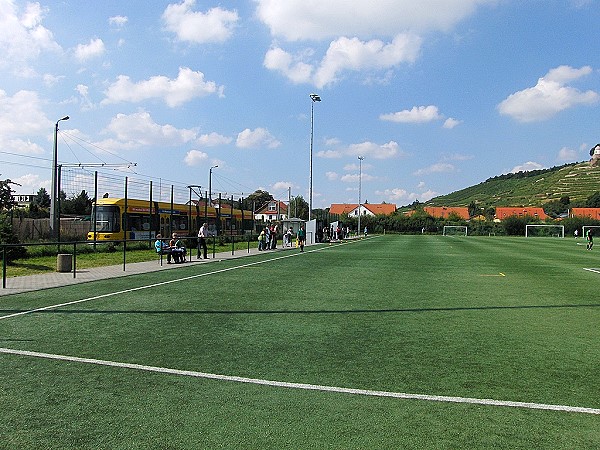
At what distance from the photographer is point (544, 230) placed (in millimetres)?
84188

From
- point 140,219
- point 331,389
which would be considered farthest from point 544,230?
point 331,389

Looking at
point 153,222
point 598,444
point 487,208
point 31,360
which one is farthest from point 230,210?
point 487,208

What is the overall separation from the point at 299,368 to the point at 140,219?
29.6 metres

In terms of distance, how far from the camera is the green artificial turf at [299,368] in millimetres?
4105

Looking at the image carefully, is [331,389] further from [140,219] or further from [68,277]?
[140,219]

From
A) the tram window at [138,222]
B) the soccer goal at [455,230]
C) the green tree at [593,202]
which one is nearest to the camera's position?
the tram window at [138,222]

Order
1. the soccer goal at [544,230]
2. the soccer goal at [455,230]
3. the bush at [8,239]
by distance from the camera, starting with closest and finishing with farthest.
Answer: the bush at [8,239]
the soccer goal at [544,230]
the soccer goal at [455,230]

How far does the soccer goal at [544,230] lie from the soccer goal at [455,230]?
1092 cm

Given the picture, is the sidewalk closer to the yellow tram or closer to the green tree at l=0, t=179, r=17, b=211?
the yellow tram

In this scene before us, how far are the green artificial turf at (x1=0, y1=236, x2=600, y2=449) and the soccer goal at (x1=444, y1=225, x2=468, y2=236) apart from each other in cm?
8240

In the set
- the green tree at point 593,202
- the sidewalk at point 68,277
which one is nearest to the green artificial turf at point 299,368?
the sidewalk at point 68,277

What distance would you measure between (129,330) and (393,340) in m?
3.72

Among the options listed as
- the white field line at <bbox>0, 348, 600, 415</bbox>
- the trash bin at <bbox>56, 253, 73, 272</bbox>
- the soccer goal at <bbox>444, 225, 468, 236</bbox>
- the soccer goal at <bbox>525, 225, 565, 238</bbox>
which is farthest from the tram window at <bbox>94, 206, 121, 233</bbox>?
the soccer goal at <bbox>444, 225, 468, 236</bbox>

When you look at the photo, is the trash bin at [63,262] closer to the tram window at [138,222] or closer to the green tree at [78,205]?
the green tree at [78,205]
